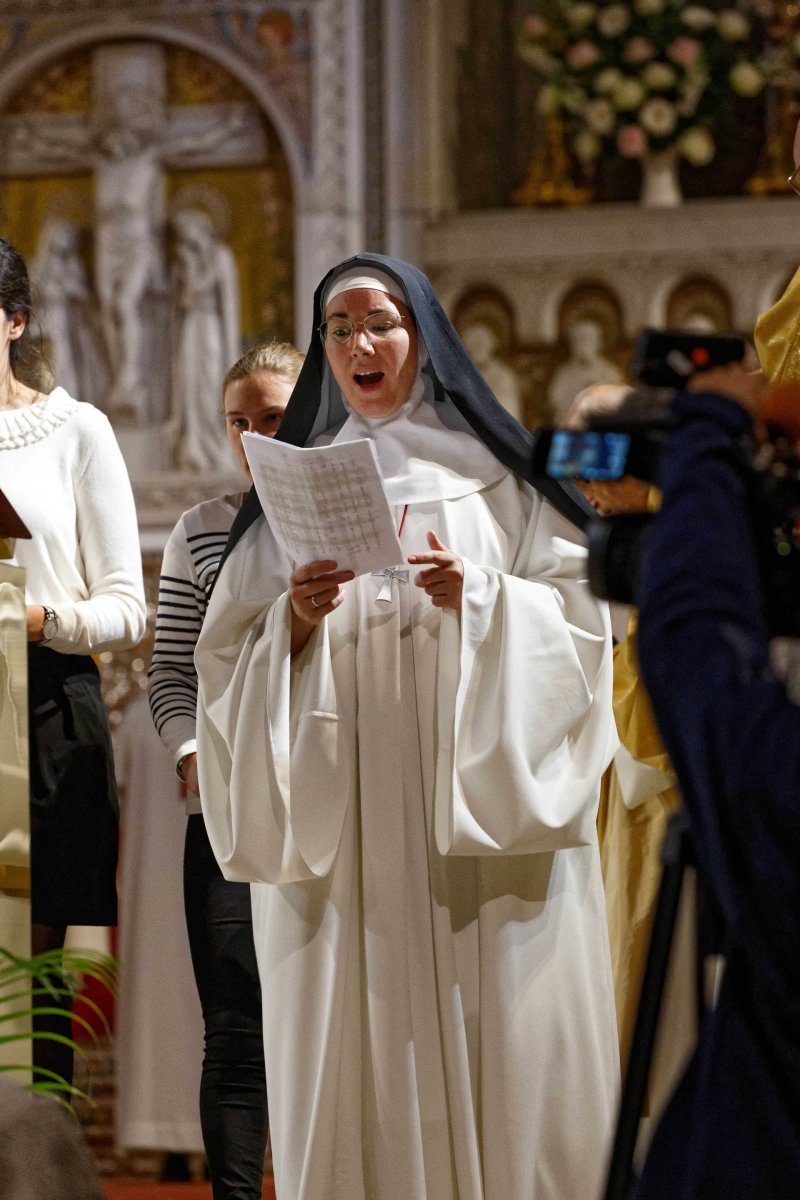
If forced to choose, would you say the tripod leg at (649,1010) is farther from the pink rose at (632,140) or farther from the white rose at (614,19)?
the white rose at (614,19)

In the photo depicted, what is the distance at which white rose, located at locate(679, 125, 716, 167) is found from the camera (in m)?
7.36

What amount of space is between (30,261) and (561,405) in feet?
8.04

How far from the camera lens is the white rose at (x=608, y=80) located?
24.1ft

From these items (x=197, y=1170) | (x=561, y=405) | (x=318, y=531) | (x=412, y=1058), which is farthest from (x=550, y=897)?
(x=561, y=405)

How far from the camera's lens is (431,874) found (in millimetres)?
3408

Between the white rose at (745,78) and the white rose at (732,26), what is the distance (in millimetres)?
122

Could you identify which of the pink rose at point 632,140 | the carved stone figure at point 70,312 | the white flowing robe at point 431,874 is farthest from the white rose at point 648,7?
the white flowing robe at point 431,874

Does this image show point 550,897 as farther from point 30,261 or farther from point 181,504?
point 30,261

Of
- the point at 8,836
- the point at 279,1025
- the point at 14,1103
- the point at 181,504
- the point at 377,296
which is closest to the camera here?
the point at 14,1103

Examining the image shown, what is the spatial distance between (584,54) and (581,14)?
17 cm

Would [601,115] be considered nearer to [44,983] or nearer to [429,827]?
[429,827]

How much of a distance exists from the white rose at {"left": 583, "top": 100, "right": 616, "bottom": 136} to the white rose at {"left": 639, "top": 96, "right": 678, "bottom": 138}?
14cm

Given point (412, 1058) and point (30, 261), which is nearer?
point (412, 1058)

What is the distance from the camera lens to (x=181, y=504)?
7367mm
